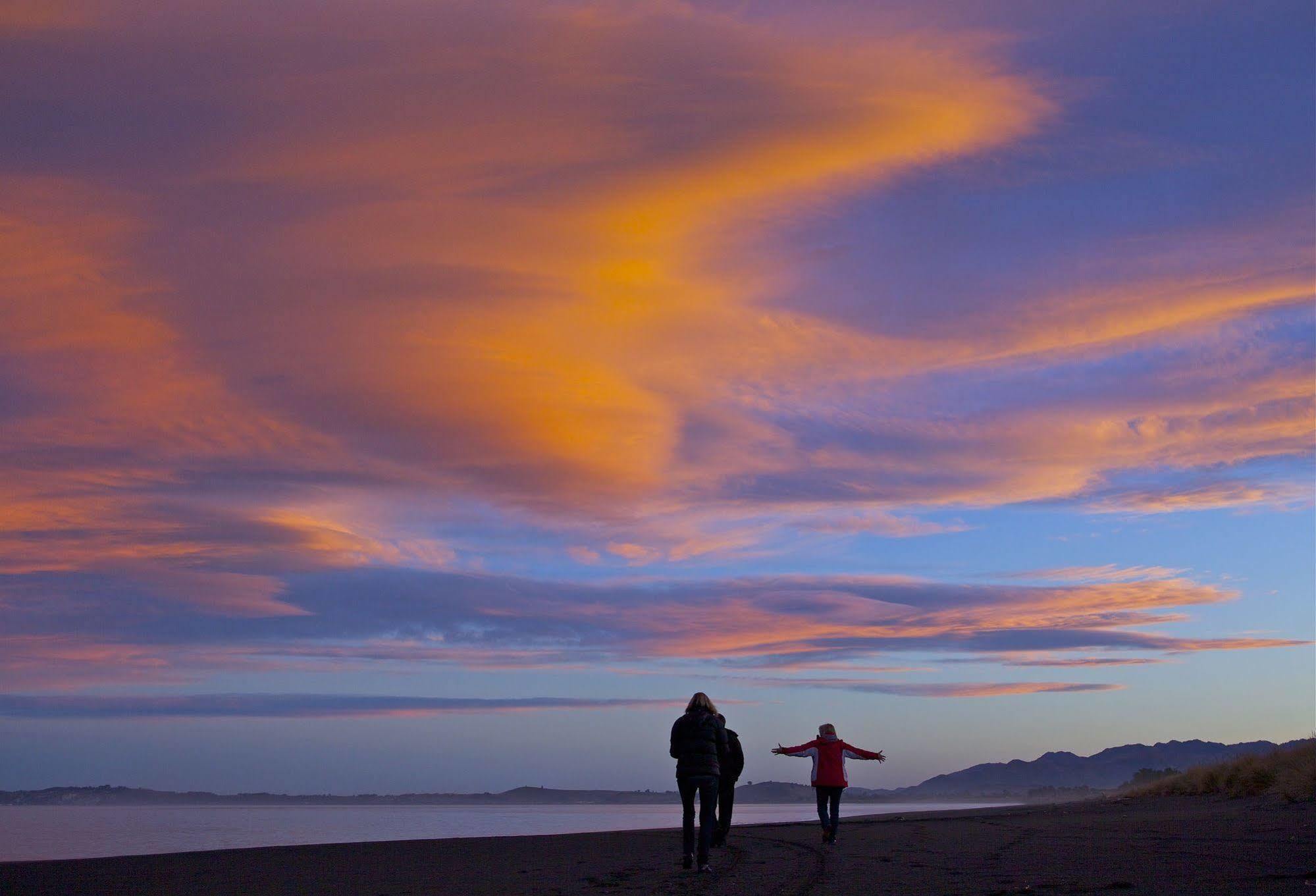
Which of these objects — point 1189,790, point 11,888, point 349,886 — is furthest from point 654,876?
point 1189,790

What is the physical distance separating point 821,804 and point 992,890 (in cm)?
929

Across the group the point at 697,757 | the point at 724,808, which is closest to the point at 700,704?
the point at 697,757

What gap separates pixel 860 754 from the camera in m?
19.7

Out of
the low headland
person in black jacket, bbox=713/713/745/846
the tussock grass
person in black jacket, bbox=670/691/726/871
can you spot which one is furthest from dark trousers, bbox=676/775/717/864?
the tussock grass

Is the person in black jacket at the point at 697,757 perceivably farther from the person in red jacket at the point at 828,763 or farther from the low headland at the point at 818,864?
the person in red jacket at the point at 828,763

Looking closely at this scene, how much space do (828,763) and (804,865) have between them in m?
5.36

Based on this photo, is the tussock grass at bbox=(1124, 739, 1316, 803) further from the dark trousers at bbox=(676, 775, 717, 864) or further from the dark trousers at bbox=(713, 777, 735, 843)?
the dark trousers at bbox=(676, 775, 717, 864)

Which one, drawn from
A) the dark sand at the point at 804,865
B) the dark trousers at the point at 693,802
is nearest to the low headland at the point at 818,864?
the dark sand at the point at 804,865

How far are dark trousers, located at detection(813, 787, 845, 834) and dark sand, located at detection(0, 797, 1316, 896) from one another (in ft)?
1.33

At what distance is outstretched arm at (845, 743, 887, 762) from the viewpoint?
19.2 m

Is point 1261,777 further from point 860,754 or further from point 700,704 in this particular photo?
point 700,704

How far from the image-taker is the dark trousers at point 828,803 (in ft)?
62.3

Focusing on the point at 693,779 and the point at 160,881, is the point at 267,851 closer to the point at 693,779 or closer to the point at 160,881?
the point at 160,881

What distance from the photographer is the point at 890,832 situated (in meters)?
22.1
